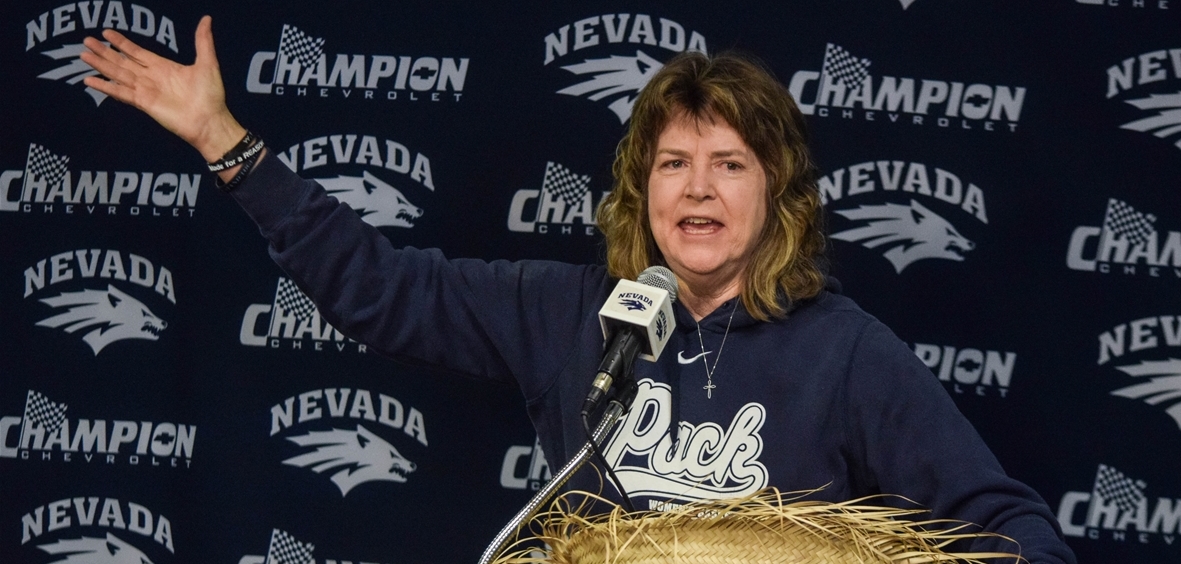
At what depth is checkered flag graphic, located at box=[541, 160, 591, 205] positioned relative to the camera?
238cm

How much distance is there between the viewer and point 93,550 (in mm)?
2547

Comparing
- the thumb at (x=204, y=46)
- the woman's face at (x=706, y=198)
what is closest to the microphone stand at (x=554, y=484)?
the woman's face at (x=706, y=198)

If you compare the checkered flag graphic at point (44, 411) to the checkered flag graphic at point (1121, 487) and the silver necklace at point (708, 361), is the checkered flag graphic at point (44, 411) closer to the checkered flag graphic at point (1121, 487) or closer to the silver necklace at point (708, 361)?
the silver necklace at point (708, 361)

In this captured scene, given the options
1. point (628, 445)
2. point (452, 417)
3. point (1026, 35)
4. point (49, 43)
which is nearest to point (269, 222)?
point (628, 445)

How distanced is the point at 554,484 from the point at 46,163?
176 cm

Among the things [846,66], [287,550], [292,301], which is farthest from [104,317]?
[846,66]

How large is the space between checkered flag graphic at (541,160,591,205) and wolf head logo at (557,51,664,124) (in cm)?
14

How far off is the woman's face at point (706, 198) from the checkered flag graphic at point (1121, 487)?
0.98 metres

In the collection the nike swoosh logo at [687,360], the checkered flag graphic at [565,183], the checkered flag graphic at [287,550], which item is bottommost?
the checkered flag graphic at [287,550]

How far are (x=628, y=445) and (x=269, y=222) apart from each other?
60cm

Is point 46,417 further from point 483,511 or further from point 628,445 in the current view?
point 628,445

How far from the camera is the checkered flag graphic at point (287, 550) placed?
2.47 m

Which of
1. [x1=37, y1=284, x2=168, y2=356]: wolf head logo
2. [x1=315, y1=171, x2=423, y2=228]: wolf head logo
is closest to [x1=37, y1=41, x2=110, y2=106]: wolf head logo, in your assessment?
[x1=37, y1=284, x2=168, y2=356]: wolf head logo

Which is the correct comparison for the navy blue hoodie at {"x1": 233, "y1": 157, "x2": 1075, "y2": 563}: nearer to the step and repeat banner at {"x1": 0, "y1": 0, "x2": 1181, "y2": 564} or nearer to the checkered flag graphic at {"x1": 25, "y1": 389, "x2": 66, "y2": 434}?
the step and repeat banner at {"x1": 0, "y1": 0, "x2": 1181, "y2": 564}
